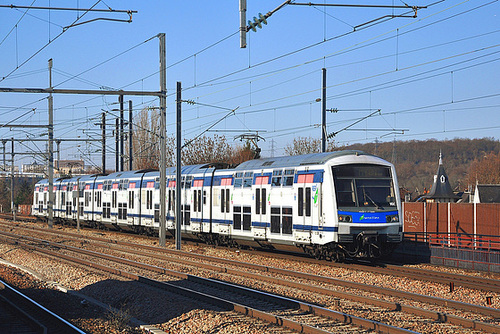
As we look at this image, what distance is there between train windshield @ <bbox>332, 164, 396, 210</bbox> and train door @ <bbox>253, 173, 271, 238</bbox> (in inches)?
155

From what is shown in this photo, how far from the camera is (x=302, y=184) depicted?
69.8 feet

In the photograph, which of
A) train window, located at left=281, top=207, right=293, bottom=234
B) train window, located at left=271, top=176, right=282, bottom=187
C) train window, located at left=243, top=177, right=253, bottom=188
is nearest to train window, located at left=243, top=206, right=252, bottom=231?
train window, located at left=243, top=177, right=253, bottom=188

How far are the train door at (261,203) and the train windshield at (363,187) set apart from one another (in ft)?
12.9

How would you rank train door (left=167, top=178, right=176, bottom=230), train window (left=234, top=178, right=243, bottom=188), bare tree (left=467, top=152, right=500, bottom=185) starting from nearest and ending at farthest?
train window (left=234, top=178, right=243, bottom=188)
train door (left=167, top=178, right=176, bottom=230)
bare tree (left=467, top=152, right=500, bottom=185)

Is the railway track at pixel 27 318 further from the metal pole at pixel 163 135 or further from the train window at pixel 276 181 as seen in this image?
the metal pole at pixel 163 135

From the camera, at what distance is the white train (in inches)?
779

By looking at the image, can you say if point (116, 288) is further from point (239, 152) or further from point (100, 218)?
point (239, 152)

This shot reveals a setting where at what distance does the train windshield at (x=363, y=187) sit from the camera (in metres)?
19.8

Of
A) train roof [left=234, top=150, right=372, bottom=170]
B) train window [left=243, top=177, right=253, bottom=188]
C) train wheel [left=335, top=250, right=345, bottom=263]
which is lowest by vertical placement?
train wheel [left=335, top=250, right=345, bottom=263]

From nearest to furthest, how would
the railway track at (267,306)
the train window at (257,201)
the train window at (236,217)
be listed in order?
the railway track at (267,306) → the train window at (257,201) → the train window at (236,217)

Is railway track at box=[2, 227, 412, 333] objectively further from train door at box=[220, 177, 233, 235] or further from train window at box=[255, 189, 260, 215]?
train door at box=[220, 177, 233, 235]

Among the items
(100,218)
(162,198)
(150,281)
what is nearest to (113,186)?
(100,218)

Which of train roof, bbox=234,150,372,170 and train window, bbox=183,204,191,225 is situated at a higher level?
train roof, bbox=234,150,372,170

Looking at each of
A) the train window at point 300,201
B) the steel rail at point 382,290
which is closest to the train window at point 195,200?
the steel rail at point 382,290
